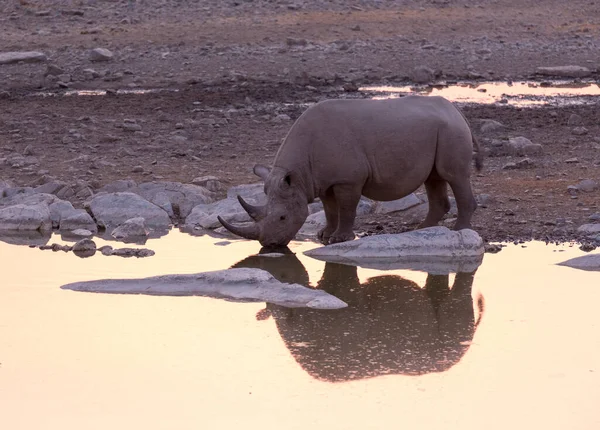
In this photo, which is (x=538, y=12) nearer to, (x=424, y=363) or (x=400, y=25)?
(x=400, y=25)

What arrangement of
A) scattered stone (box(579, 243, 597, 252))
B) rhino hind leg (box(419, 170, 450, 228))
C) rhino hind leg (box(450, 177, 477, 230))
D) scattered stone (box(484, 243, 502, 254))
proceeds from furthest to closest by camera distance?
rhino hind leg (box(419, 170, 450, 228)) < rhino hind leg (box(450, 177, 477, 230)) < scattered stone (box(484, 243, 502, 254)) < scattered stone (box(579, 243, 597, 252))

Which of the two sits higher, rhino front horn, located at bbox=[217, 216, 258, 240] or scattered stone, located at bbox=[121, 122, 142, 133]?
rhino front horn, located at bbox=[217, 216, 258, 240]

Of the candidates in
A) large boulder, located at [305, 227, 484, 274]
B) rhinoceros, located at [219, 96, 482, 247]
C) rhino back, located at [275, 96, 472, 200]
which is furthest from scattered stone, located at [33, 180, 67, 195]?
large boulder, located at [305, 227, 484, 274]

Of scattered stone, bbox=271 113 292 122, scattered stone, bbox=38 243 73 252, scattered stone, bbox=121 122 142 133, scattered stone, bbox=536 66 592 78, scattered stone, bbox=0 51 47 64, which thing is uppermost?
scattered stone, bbox=38 243 73 252

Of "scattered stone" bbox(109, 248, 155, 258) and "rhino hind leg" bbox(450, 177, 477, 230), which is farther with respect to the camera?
"rhino hind leg" bbox(450, 177, 477, 230)

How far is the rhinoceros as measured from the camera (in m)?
10.5

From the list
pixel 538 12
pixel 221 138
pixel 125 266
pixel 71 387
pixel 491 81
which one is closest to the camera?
pixel 71 387

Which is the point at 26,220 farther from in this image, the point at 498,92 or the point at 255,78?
the point at 498,92

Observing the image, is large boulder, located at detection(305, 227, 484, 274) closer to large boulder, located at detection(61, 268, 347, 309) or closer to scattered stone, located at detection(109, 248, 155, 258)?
large boulder, located at detection(61, 268, 347, 309)

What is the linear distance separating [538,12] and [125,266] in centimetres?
1956

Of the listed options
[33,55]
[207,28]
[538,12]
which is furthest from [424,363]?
[538,12]

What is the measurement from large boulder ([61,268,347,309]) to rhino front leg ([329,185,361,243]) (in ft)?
4.91

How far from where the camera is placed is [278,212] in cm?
1054

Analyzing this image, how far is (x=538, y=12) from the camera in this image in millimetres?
27906
